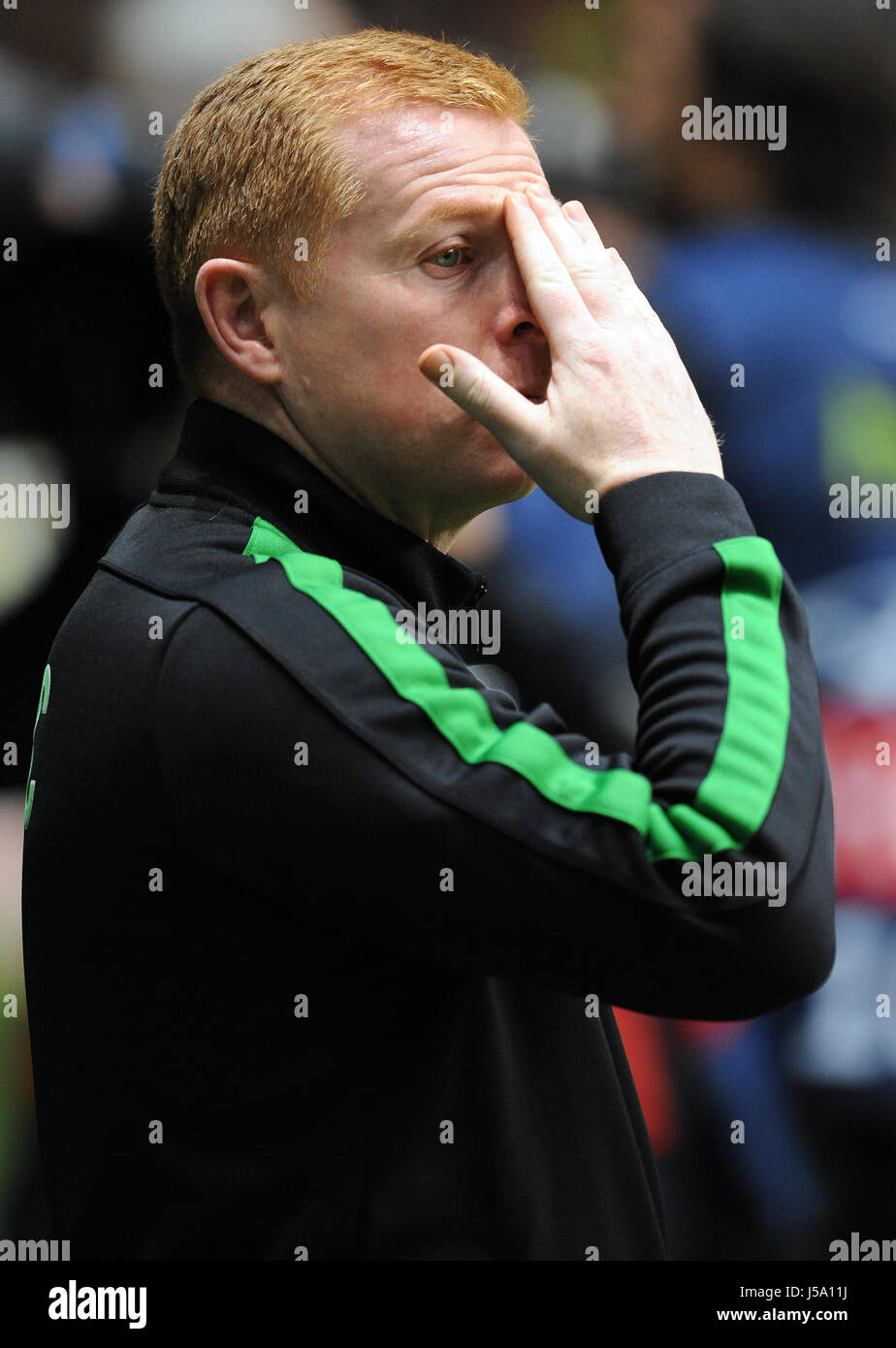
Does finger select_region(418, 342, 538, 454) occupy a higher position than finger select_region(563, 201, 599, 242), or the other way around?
finger select_region(563, 201, 599, 242)

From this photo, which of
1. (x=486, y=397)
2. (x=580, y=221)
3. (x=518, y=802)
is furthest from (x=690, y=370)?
(x=518, y=802)

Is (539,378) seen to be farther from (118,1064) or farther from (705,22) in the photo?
(705,22)

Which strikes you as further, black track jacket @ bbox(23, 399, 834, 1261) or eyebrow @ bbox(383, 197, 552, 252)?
eyebrow @ bbox(383, 197, 552, 252)

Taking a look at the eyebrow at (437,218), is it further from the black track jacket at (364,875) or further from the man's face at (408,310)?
the black track jacket at (364,875)

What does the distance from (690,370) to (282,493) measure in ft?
7.34

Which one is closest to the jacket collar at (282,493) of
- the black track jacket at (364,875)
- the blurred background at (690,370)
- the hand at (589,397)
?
the black track jacket at (364,875)

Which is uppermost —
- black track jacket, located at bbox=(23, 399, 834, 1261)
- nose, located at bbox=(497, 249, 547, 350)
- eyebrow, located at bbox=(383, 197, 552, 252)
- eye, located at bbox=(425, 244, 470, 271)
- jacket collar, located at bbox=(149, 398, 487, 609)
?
eyebrow, located at bbox=(383, 197, 552, 252)

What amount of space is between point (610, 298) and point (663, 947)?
0.66 metres

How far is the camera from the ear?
1.55m

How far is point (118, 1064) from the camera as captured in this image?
1.40 metres

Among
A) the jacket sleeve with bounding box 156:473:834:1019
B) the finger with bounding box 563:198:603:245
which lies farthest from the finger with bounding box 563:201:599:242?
the jacket sleeve with bounding box 156:473:834:1019

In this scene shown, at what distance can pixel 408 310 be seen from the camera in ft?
4.93

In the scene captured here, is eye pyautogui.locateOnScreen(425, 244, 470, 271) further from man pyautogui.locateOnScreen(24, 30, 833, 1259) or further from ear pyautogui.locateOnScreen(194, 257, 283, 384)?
ear pyautogui.locateOnScreen(194, 257, 283, 384)

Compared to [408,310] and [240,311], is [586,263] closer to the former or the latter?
[408,310]
